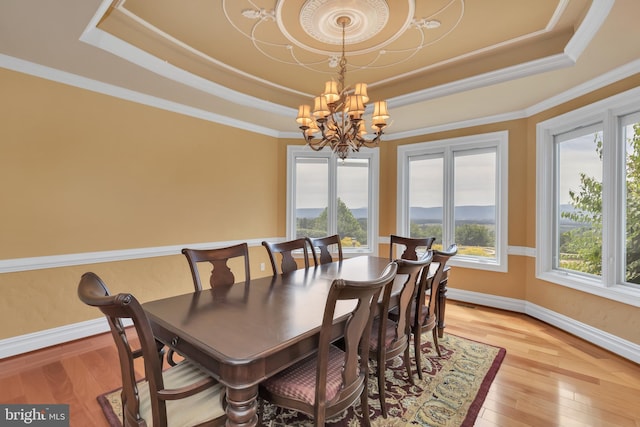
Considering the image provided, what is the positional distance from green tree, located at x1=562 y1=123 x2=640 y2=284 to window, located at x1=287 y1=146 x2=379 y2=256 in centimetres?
252

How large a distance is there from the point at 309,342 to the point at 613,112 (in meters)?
3.53

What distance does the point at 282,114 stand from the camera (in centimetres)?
395

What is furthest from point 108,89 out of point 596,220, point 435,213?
point 596,220

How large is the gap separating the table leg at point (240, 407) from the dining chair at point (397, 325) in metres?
0.84

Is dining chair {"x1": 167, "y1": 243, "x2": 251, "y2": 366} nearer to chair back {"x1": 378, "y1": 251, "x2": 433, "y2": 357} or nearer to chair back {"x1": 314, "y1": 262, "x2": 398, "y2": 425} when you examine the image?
chair back {"x1": 314, "y1": 262, "x2": 398, "y2": 425}

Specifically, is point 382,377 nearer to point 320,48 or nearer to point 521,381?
point 521,381

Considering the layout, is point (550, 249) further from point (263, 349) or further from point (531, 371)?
point (263, 349)

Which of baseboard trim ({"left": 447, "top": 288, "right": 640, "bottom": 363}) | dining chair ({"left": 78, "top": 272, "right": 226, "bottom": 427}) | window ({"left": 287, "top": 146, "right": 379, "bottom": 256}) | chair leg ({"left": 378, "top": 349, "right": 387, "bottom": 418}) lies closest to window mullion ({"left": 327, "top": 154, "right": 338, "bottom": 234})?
window ({"left": 287, "top": 146, "right": 379, "bottom": 256})

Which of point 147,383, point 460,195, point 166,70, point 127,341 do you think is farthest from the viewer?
point 460,195

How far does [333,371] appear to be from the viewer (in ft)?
5.01

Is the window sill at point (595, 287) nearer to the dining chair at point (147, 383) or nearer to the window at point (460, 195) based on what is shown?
the window at point (460, 195)

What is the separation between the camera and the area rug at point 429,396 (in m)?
1.83

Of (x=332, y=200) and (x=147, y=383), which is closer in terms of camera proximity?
(x=147, y=383)

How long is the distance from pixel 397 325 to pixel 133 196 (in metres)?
3.01
